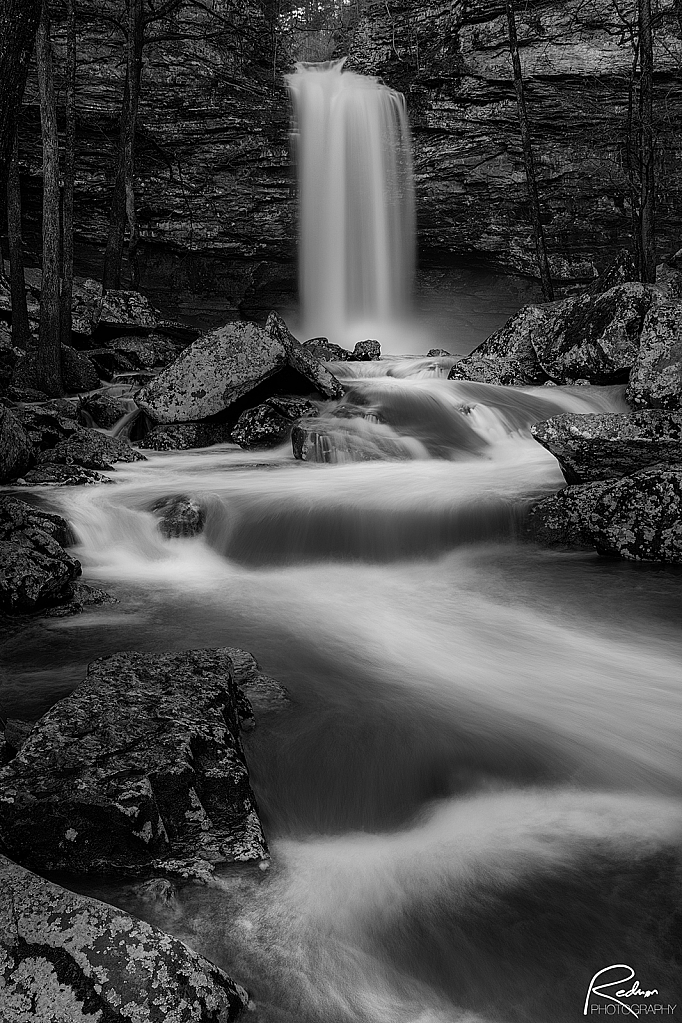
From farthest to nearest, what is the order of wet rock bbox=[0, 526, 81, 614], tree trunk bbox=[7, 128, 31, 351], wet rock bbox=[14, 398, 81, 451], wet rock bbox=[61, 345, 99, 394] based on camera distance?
wet rock bbox=[61, 345, 99, 394]
tree trunk bbox=[7, 128, 31, 351]
wet rock bbox=[14, 398, 81, 451]
wet rock bbox=[0, 526, 81, 614]

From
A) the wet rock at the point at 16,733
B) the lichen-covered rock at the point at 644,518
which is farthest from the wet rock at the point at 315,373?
the wet rock at the point at 16,733

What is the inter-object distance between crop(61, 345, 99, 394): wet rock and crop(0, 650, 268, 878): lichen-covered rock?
1065 centimetres

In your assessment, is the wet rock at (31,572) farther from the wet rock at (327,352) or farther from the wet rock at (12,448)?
the wet rock at (327,352)

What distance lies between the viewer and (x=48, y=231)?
11.4 m

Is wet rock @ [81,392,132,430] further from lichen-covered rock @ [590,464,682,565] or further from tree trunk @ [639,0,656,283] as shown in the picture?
tree trunk @ [639,0,656,283]

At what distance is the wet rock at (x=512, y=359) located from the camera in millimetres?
12562

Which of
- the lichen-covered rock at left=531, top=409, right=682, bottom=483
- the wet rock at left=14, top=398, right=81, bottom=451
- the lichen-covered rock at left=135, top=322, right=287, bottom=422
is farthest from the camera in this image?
the lichen-covered rock at left=135, top=322, right=287, bottom=422

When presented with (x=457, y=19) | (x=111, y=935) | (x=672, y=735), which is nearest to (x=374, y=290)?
(x=457, y=19)

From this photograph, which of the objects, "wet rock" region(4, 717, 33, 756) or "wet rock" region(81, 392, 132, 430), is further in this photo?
"wet rock" region(81, 392, 132, 430)

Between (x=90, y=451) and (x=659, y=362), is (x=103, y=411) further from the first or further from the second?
(x=659, y=362)

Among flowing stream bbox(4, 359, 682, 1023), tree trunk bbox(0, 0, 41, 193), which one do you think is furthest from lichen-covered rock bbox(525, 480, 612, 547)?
tree trunk bbox(0, 0, 41, 193)

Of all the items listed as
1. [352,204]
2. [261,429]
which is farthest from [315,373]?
[352,204]

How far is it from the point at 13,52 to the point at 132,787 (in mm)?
2584

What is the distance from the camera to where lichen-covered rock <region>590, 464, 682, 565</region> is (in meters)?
5.50
